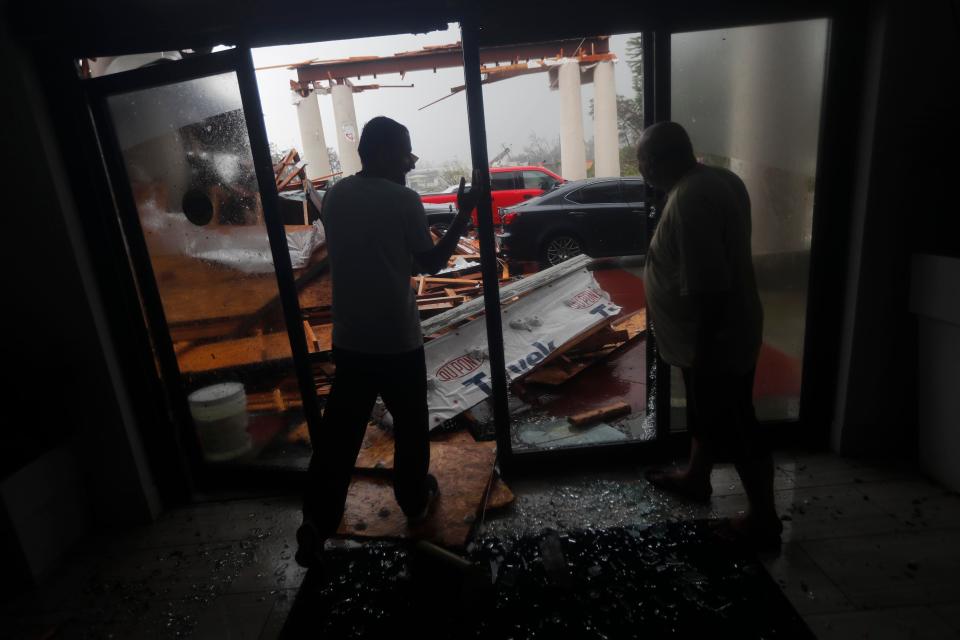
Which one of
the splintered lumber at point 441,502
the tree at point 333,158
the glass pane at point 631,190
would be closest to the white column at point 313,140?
the tree at point 333,158

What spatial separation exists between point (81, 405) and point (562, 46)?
3.31m

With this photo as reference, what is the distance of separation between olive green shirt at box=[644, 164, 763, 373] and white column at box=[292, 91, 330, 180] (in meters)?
8.60

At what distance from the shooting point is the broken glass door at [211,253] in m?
2.46

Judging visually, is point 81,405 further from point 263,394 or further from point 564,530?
point 564,530

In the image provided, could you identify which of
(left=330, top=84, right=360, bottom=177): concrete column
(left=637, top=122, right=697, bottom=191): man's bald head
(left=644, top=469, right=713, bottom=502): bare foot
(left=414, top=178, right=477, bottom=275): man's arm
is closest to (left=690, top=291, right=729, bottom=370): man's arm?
(left=637, top=122, right=697, bottom=191): man's bald head

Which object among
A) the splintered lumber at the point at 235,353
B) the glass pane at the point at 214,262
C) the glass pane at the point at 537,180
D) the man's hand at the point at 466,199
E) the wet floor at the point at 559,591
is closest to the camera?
the wet floor at the point at 559,591

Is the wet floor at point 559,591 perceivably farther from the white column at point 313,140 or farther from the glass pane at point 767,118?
the white column at point 313,140

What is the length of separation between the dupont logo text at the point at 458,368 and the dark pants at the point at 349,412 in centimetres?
133

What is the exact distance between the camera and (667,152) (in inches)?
79.7

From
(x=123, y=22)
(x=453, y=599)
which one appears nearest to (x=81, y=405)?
(x=123, y=22)

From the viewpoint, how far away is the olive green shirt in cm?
186

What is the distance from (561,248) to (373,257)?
19.3 feet

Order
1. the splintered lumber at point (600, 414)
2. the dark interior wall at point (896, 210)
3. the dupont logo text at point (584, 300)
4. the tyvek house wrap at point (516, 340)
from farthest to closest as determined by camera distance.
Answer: the dupont logo text at point (584, 300)
the tyvek house wrap at point (516, 340)
the splintered lumber at point (600, 414)
the dark interior wall at point (896, 210)

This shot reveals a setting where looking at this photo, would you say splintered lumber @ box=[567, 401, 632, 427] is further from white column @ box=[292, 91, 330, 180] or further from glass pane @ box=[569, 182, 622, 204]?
white column @ box=[292, 91, 330, 180]
